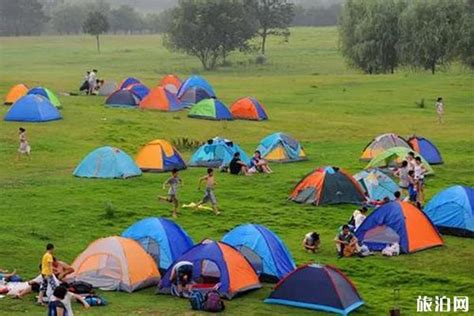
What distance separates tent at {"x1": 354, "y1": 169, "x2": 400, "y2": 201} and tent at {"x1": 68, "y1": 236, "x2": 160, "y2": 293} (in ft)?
37.1

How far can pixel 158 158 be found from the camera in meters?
34.2

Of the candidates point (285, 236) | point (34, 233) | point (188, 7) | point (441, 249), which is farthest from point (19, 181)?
point (188, 7)

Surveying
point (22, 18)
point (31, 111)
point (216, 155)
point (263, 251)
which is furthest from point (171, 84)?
point (22, 18)

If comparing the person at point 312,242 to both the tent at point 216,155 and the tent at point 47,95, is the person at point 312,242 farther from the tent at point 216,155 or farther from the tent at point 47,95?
the tent at point 47,95

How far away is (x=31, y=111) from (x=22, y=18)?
11821 cm

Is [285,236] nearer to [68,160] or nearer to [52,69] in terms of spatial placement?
[68,160]

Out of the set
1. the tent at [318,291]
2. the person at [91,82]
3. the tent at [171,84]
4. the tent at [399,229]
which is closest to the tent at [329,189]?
the tent at [399,229]

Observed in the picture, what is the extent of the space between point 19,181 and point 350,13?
5629cm

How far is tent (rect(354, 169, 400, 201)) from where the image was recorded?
29.5 meters

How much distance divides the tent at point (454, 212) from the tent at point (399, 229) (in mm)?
1381

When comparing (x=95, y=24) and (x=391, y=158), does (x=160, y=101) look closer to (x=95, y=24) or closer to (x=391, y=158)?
(x=391, y=158)

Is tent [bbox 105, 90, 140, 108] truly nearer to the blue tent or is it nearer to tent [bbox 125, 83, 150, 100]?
tent [bbox 125, 83, 150, 100]

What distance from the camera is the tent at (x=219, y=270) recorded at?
1945cm

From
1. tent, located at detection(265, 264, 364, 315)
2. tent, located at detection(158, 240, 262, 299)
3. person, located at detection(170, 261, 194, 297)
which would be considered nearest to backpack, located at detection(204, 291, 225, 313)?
tent, located at detection(158, 240, 262, 299)
